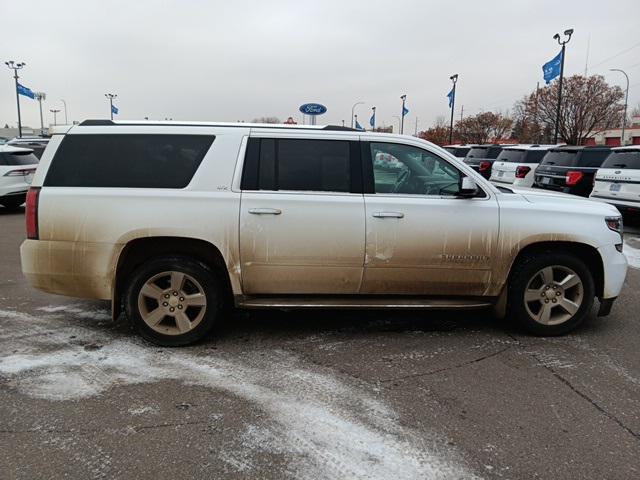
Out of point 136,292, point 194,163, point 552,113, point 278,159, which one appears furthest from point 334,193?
point 552,113

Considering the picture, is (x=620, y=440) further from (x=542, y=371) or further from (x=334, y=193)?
(x=334, y=193)

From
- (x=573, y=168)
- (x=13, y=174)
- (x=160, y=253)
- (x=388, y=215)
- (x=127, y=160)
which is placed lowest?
(x=160, y=253)

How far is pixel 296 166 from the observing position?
14.4 feet

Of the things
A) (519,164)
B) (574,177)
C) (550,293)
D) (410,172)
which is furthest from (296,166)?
(519,164)

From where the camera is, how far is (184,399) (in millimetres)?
3488

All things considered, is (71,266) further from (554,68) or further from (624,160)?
(554,68)

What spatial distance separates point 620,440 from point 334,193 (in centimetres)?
261

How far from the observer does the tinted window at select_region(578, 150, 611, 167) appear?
1202cm

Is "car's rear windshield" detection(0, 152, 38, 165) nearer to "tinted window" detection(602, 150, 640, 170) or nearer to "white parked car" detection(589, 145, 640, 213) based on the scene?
"white parked car" detection(589, 145, 640, 213)

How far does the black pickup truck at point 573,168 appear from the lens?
11867mm

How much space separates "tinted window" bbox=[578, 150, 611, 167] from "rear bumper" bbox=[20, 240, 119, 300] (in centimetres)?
1111

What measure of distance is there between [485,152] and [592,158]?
285 inches

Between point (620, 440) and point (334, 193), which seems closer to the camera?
point (620, 440)

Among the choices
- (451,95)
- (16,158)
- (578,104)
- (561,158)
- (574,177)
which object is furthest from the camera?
(578,104)
